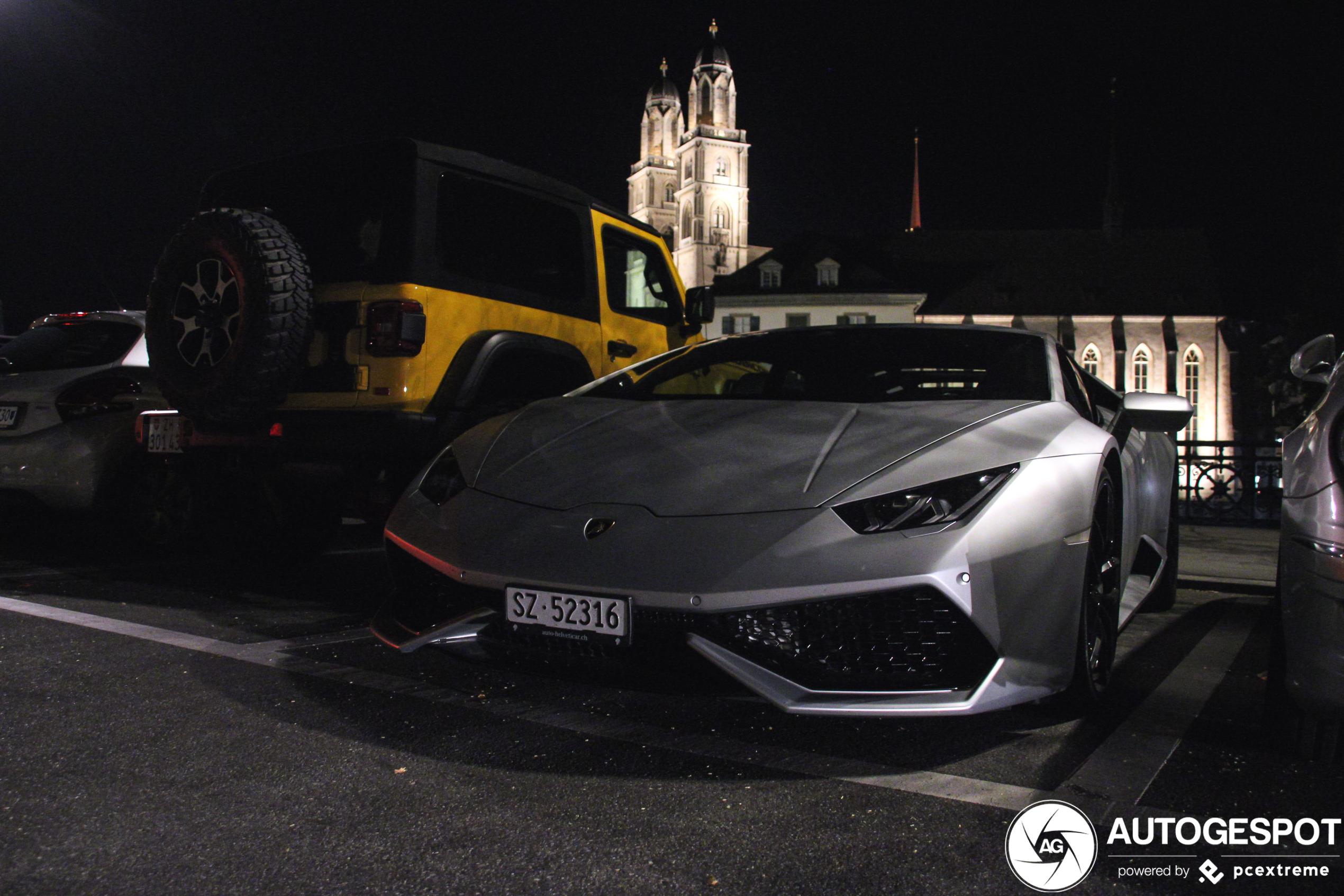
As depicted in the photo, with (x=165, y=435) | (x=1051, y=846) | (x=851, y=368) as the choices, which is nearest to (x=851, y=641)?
(x=1051, y=846)

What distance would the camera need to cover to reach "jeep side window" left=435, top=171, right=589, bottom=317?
5191 millimetres

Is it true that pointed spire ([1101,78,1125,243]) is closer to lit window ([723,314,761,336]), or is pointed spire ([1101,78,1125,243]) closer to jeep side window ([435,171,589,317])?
lit window ([723,314,761,336])

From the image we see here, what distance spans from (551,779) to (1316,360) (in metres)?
2.93

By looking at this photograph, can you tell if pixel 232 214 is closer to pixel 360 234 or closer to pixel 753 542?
pixel 360 234

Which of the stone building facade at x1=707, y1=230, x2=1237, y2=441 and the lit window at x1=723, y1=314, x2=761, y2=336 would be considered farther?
the stone building facade at x1=707, y1=230, x2=1237, y2=441

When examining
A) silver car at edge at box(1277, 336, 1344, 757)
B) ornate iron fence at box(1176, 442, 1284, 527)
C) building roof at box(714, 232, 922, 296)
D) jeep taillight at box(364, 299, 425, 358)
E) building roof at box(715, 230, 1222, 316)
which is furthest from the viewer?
building roof at box(715, 230, 1222, 316)

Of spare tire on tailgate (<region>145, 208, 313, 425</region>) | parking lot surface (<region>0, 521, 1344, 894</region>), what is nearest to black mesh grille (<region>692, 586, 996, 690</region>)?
parking lot surface (<region>0, 521, 1344, 894</region>)

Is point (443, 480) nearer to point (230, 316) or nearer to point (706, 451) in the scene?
point (706, 451)

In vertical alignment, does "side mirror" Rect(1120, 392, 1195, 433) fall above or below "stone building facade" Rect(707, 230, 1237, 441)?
below

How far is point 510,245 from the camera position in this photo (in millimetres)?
5609

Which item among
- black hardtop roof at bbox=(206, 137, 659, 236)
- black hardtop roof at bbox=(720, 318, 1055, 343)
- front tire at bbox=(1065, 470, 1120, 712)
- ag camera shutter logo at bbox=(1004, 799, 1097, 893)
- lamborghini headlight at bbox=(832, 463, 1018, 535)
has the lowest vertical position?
ag camera shutter logo at bbox=(1004, 799, 1097, 893)

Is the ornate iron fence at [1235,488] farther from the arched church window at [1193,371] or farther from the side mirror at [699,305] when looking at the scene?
the arched church window at [1193,371]

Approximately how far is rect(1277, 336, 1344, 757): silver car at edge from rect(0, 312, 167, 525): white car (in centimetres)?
608

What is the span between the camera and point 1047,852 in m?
2.27
